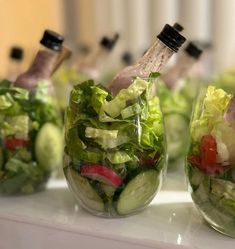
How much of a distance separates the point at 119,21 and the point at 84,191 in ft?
3.00

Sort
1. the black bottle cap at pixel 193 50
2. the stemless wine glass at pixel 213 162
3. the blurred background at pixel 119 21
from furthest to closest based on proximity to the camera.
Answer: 1. the blurred background at pixel 119 21
2. the black bottle cap at pixel 193 50
3. the stemless wine glass at pixel 213 162

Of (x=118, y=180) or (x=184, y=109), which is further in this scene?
(x=184, y=109)

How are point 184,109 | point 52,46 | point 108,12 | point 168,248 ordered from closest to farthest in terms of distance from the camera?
point 168,248, point 52,46, point 184,109, point 108,12

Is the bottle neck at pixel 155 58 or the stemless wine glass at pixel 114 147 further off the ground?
the bottle neck at pixel 155 58

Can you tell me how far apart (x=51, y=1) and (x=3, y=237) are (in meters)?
1.02

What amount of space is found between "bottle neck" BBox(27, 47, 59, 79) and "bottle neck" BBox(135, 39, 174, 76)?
15cm

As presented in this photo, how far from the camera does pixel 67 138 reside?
58 cm

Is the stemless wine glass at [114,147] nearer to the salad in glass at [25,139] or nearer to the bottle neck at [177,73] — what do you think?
the salad in glass at [25,139]

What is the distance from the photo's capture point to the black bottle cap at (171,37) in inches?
21.4

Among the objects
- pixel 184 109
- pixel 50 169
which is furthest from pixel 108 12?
pixel 50 169

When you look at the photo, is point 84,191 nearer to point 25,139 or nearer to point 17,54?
point 25,139

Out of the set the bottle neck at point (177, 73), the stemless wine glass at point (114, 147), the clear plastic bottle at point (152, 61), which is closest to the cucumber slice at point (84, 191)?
the stemless wine glass at point (114, 147)

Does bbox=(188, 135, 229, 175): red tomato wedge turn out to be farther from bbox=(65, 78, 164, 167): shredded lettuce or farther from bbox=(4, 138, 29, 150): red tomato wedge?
bbox=(4, 138, 29, 150): red tomato wedge

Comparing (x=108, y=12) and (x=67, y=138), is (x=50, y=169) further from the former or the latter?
(x=108, y=12)
